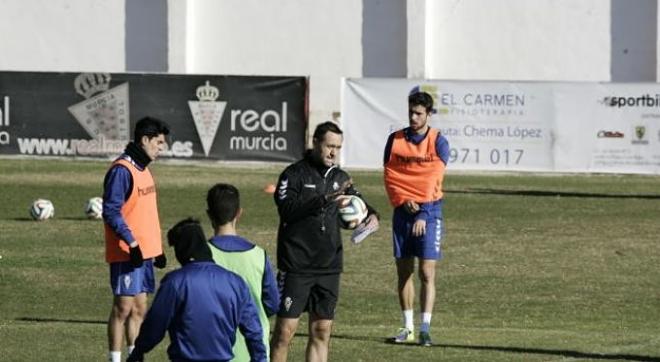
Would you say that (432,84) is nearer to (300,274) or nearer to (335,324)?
(335,324)

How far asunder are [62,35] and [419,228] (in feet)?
120

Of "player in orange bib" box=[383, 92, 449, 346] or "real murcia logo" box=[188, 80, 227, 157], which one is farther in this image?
"real murcia logo" box=[188, 80, 227, 157]

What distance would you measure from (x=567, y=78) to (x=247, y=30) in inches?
372

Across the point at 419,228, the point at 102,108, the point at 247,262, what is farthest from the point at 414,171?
the point at 102,108

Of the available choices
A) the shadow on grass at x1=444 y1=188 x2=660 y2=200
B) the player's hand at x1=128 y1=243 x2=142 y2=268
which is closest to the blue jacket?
the player's hand at x1=128 y1=243 x2=142 y2=268

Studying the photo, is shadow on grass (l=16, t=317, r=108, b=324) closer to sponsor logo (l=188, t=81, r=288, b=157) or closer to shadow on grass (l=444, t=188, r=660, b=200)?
shadow on grass (l=444, t=188, r=660, b=200)

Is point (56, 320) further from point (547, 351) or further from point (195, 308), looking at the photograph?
point (195, 308)

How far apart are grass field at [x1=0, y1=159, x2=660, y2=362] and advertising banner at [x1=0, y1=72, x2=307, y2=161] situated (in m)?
6.41

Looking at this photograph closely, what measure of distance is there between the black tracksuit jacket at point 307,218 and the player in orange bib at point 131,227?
1.37m

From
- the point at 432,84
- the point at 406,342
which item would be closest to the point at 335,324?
the point at 406,342

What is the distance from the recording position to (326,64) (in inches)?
1935

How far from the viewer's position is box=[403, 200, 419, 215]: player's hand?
14.9 metres

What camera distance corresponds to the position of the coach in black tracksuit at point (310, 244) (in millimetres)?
11852

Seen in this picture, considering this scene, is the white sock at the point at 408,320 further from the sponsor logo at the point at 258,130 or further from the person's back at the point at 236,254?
the sponsor logo at the point at 258,130
